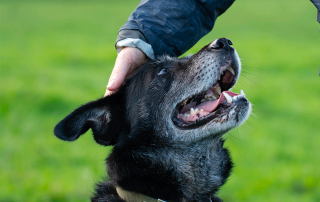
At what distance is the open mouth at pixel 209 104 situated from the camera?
3363mm

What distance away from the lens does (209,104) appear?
11.5 feet

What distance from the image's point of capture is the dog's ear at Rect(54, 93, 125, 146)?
3441mm

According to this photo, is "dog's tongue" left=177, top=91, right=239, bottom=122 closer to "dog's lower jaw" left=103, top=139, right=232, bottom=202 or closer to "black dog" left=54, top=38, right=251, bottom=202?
"black dog" left=54, top=38, right=251, bottom=202

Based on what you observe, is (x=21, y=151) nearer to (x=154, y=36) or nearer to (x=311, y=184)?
(x=154, y=36)

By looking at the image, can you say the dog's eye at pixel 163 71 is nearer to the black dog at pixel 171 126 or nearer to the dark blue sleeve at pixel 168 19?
the black dog at pixel 171 126

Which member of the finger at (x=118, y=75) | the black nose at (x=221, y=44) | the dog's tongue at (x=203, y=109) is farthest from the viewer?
the finger at (x=118, y=75)

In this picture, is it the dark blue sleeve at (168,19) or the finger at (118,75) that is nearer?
the finger at (118,75)

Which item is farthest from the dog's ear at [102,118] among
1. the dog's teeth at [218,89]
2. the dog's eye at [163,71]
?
the dog's teeth at [218,89]

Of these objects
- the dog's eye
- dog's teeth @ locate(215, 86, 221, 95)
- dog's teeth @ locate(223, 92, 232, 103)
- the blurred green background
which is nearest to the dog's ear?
the dog's eye

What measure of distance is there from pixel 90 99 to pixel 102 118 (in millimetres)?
6131

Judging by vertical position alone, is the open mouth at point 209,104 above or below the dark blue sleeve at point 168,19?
below

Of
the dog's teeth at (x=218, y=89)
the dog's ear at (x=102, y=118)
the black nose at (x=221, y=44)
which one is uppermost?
the black nose at (x=221, y=44)

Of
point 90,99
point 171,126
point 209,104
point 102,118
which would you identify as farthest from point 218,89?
point 90,99

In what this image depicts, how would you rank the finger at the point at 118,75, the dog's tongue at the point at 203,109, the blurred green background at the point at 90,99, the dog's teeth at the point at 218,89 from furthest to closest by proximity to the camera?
the blurred green background at the point at 90,99
the finger at the point at 118,75
the dog's teeth at the point at 218,89
the dog's tongue at the point at 203,109
